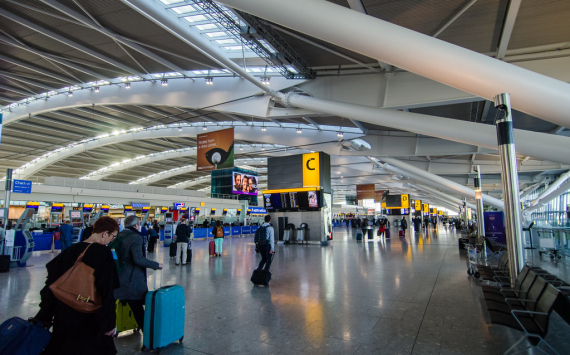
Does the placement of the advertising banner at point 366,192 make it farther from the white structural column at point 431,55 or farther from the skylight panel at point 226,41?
the white structural column at point 431,55

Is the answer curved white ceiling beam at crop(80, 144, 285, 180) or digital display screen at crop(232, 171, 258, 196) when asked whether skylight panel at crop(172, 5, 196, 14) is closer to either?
A: digital display screen at crop(232, 171, 258, 196)

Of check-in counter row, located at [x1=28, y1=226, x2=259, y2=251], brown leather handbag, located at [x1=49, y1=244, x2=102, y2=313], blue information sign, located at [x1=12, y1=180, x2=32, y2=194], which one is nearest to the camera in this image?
brown leather handbag, located at [x1=49, y1=244, x2=102, y2=313]

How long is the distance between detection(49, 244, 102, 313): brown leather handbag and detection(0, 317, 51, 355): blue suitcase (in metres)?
0.24

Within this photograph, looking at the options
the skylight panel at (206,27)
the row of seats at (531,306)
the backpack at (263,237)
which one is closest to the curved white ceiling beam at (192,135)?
the skylight panel at (206,27)

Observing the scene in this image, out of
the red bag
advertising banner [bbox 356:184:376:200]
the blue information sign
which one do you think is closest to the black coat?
the red bag

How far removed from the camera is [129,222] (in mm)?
4449

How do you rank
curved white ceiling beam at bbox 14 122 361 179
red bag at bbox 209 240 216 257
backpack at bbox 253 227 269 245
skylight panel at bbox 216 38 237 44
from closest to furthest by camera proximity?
backpack at bbox 253 227 269 245 → skylight panel at bbox 216 38 237 44 → red bag at bbox 209 240 216 257 → curved white ceiling beam at bbox 14 122 361 179

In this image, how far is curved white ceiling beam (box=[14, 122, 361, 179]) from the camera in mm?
20281

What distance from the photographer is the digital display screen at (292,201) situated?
20.2 m

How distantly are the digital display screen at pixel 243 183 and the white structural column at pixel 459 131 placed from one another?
604 inches

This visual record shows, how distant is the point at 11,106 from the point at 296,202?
1917 cm

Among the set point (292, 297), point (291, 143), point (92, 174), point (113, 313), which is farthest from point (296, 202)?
point (92, 174)

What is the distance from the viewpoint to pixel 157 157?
36531 millimetres

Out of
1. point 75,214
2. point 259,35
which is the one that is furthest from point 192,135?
point 259,35
